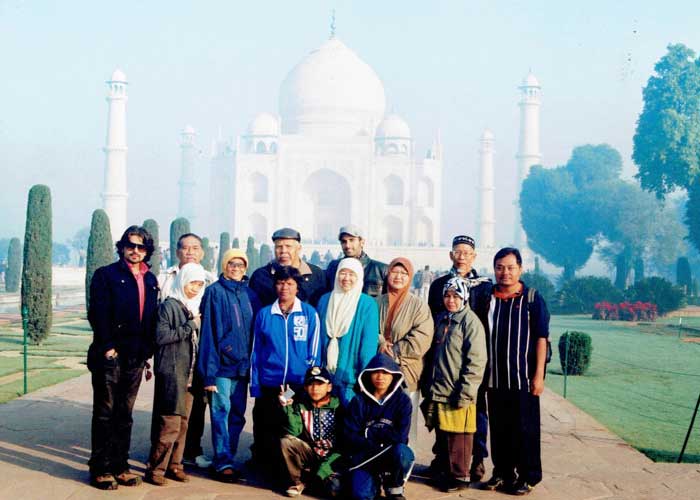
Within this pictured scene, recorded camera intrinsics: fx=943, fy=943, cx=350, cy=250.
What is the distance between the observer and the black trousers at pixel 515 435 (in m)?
3.71

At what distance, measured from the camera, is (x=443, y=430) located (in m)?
3.73

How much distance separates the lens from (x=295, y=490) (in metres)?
3.53

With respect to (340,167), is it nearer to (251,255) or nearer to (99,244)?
(251,255)

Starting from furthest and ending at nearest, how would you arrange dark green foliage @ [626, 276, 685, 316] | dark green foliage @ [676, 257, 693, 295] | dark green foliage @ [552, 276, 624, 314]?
dark green foliage @ [676, 257, 693, 295], dark green foliage @ [552, 276, 624, 314], dark green foliage @ [626, 276, 685, 316]

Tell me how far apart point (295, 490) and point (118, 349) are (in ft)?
2.88

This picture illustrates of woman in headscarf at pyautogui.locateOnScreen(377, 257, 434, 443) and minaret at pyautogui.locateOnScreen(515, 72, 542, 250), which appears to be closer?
woman in headscarf at pyautogui.locateOnScreen(377, 257, 434, 443)

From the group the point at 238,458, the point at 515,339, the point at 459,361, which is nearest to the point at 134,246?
the point at 238,458

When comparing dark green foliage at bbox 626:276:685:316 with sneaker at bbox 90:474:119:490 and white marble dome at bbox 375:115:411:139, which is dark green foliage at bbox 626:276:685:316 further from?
white marble dome at bbox 375:115:411:139

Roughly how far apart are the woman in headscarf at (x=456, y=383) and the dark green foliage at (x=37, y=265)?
6.50 m

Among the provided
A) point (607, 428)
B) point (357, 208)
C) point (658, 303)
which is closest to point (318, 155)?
point (357, 208)

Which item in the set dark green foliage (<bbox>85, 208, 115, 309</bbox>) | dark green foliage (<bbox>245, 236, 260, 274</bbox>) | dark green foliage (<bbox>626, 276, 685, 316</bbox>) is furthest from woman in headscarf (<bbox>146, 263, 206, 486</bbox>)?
dark green foliage (<bbox>245, 236, 260, 274</bbox>)

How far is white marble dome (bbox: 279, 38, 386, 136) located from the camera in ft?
119

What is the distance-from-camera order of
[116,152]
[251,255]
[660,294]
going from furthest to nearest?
[116,152] < [251,255] < [660,294]

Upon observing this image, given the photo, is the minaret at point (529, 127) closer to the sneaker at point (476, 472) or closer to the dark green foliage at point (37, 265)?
the dark green foliage at point (37, 265)
